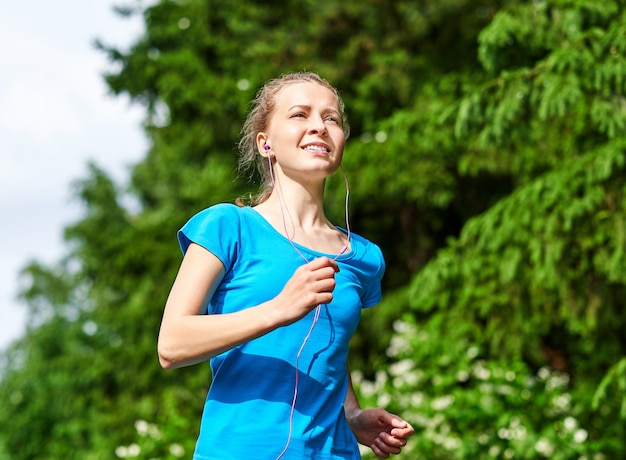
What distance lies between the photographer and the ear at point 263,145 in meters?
2.01

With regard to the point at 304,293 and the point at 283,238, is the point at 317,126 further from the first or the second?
the point at 304,293

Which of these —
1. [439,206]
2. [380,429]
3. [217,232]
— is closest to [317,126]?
[217,232]

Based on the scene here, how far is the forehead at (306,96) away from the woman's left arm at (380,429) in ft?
2.26

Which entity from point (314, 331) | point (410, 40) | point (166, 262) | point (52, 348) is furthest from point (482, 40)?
point (52, 348)

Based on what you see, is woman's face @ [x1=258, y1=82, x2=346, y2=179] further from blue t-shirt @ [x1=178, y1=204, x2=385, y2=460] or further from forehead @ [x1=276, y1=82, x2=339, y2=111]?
blue t-shirt @ [x1=178, y1=204, x2=385, y2=460]

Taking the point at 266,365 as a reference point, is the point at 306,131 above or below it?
Answer: above

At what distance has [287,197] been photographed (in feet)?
6.37

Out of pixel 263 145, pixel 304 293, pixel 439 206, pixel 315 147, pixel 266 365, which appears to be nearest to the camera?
pixel 304 293

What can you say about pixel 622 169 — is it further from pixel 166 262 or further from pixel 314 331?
pixel 166 262

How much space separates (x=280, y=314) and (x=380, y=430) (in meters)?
0.54

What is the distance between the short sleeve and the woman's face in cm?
21

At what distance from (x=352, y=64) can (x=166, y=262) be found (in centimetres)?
264

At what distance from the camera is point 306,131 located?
6.31 feet

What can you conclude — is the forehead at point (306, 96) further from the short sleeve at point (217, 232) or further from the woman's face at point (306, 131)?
the short sleeve at point (217, 232)
